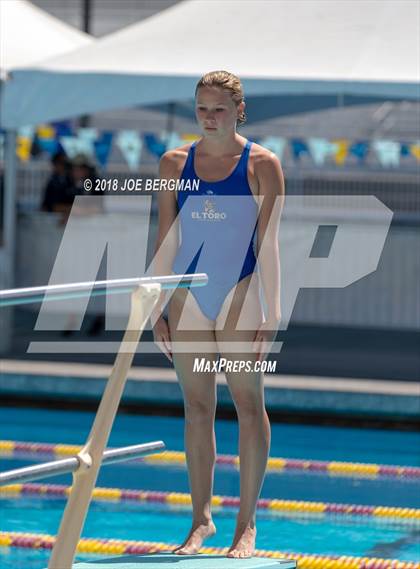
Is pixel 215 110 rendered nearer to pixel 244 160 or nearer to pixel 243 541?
pixel 244 160

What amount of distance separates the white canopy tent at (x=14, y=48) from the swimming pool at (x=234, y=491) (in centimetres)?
215

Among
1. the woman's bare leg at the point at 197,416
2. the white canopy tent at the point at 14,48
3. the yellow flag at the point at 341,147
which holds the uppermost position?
the woman's bare leg at the point at 197,416

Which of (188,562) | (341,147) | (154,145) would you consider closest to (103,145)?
(154,145)

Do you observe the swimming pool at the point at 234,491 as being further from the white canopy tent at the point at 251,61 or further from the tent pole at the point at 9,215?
the white canopy tent at the point at 251,61

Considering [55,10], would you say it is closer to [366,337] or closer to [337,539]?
[366,337]

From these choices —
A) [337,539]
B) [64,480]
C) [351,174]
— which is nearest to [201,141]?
[337,539]

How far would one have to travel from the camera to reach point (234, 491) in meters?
6.95

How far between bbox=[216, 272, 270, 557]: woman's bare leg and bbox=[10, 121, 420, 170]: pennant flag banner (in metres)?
10.8

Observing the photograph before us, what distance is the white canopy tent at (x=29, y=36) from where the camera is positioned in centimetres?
1098

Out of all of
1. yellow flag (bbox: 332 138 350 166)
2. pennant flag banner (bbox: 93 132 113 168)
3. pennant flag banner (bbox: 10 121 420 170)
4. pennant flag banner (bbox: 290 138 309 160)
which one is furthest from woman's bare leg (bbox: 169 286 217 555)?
yellow flag (bbox: 332 138 350 166)

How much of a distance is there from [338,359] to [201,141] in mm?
6467

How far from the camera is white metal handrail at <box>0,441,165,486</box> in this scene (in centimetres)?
262

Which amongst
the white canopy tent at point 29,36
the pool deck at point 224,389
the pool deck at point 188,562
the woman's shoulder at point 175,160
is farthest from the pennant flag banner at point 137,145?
the pool deck at point 188,562

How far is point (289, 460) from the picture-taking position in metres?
7.64
